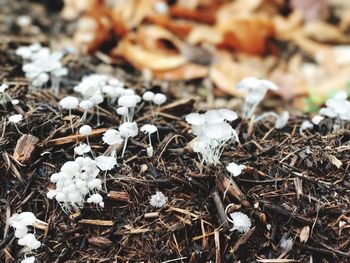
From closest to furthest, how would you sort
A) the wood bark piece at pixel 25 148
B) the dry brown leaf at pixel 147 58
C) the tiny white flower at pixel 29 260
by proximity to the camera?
1. the tiny white flower at pixel 29 260
2. the wood bark piece at pixel 25 148
3. the dry brown leaf at pixel 147 58

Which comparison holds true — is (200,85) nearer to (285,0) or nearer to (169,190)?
(285,0)

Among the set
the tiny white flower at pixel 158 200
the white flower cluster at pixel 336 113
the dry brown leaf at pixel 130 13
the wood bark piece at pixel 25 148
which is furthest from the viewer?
the dry brown leaf at pixel 130 13

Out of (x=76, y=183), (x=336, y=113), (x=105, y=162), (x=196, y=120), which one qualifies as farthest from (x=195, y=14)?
(x=76, y=183)

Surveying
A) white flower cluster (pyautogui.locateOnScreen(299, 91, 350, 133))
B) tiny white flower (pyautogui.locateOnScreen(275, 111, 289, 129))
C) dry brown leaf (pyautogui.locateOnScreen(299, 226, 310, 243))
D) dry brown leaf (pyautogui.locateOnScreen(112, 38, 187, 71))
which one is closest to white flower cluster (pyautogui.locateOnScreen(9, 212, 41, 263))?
dry brown leaf (pyautogui.locateOnScreen(299, 226, 310, 243))

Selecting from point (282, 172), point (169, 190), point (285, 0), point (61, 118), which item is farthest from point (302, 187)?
point (285, 0)

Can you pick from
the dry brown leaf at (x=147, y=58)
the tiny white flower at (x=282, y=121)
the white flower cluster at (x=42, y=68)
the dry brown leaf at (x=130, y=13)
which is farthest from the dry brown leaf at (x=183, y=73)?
the tiny white flower at (x=282, y=121)

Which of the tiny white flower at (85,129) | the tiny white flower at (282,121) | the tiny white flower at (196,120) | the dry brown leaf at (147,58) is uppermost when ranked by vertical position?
the tiny white flower at (196,120)

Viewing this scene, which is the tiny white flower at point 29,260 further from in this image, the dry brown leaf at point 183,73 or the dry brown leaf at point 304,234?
the dry brown leaf at point 183,73

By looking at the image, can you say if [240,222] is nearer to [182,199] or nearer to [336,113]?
[182,199]

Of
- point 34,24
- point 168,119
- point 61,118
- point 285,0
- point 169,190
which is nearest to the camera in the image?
point 169,190
